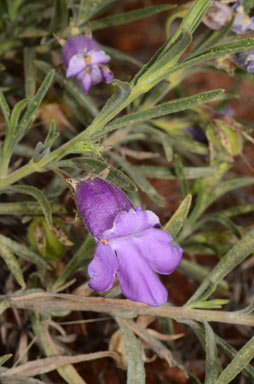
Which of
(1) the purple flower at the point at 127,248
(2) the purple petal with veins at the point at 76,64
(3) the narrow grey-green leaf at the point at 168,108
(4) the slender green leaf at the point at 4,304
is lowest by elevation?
(4) the slender green leaf at the point at 4,304

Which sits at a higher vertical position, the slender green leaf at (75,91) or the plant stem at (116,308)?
the slender green leaf at (75,91)

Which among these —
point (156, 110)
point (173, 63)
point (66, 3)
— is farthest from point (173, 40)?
point (66, 3)

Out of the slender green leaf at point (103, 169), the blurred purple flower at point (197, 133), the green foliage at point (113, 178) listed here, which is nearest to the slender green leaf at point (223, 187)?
the green foliage at point (113, 178)

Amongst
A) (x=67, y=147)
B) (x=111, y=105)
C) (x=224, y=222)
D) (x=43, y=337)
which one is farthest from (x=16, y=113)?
(x=224, y=222)

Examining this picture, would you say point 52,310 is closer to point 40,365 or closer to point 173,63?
point 40,365

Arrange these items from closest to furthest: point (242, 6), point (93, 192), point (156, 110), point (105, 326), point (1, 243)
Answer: point (93, 192), point (156, 110), point (1, 243), point (242, 6), point (105, 326)

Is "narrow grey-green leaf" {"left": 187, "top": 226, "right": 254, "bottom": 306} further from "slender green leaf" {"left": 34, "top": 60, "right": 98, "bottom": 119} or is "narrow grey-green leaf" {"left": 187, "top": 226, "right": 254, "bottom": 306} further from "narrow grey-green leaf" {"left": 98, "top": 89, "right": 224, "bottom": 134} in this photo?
"slender green leaf" {"left": 34, "top": 60, "right": 98, "bottom": 119}

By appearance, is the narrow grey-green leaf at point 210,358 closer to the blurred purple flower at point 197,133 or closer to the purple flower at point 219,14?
the blurred purple flower at point 197,133

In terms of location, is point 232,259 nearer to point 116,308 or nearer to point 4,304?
point 116,308
